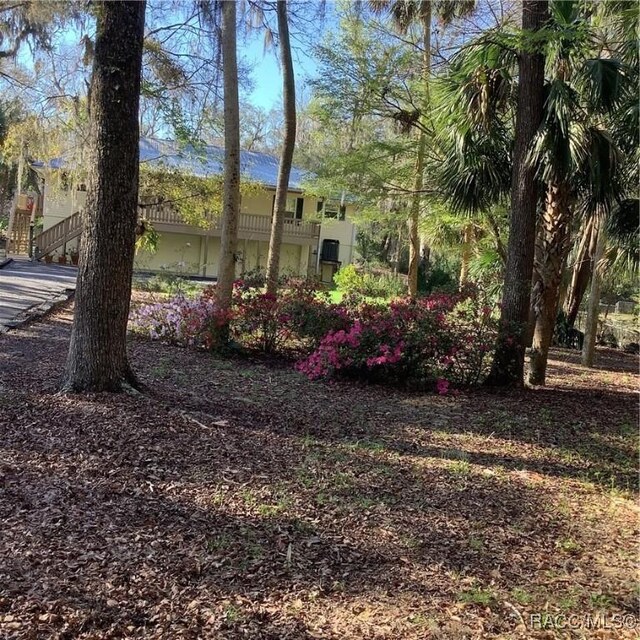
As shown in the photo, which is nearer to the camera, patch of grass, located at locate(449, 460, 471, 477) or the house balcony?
patch of grass, located at locate(449, 460, 471, 477)

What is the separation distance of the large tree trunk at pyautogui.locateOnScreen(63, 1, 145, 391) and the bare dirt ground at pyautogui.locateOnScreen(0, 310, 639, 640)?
17.5 inches

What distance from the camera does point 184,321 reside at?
10.3 metres

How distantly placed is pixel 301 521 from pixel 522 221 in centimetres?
600

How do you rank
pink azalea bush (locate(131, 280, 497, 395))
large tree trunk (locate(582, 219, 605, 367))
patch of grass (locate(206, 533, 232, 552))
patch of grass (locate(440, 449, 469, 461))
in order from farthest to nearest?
large tree trunk (locate(582, 219, 605, 367))
pink azalea bush (locate(131, 280, 497, 395))
patch of grass (locate(440, 449, 469, 461))
patch of grass (locate(206, 533, 232, 552))

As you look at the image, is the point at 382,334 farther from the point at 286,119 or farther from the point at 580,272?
the point at 580,272

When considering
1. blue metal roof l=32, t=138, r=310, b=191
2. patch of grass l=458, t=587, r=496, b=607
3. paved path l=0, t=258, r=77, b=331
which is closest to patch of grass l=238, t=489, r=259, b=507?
patch of grass l=458, t=587, r=496, b=607

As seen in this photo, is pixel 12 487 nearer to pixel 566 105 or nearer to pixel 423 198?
pixel 566 105

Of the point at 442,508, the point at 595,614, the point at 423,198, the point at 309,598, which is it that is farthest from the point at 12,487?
the point at 423,198

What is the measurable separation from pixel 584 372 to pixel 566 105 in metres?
5.79

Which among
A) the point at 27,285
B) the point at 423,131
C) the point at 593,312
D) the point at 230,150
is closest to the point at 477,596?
the point at 230,150

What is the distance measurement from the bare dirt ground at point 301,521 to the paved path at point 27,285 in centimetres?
575

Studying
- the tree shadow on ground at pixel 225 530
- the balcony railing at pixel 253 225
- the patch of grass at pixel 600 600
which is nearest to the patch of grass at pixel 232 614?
the tree shadow on ground at pixel 225 530

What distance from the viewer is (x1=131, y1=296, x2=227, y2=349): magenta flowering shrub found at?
9.99 m

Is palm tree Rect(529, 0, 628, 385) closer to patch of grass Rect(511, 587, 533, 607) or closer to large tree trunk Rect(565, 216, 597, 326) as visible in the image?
patch of grass Rect(511, 587, 533, 607)
